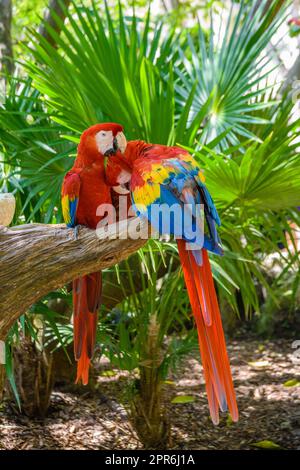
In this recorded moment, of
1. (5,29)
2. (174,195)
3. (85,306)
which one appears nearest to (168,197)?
(174,195)

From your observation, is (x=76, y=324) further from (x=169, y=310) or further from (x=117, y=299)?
(x=117, y=299)

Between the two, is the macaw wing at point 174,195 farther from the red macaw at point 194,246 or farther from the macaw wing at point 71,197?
the macaw wing at point 71,197

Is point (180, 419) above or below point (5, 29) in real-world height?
below

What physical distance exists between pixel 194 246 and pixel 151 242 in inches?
23.8

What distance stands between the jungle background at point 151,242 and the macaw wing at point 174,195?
1.17ft

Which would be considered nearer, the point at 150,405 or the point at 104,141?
the point at 104,141

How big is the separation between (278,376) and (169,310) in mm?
1217

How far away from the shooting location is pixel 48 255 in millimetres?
1487

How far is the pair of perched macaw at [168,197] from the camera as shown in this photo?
136 cm

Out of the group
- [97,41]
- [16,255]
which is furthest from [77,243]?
[97,41]

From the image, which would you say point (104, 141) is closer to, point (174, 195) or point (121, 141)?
point (121, 141)

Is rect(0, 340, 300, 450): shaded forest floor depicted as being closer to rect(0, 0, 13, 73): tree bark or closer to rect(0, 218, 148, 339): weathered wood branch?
rect(0, 218, 148, 339): weathered wood branch

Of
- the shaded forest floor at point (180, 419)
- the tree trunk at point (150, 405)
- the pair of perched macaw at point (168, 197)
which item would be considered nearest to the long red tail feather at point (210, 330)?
the pair of perched macaw at point (168, 197)

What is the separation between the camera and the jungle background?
193 cm
